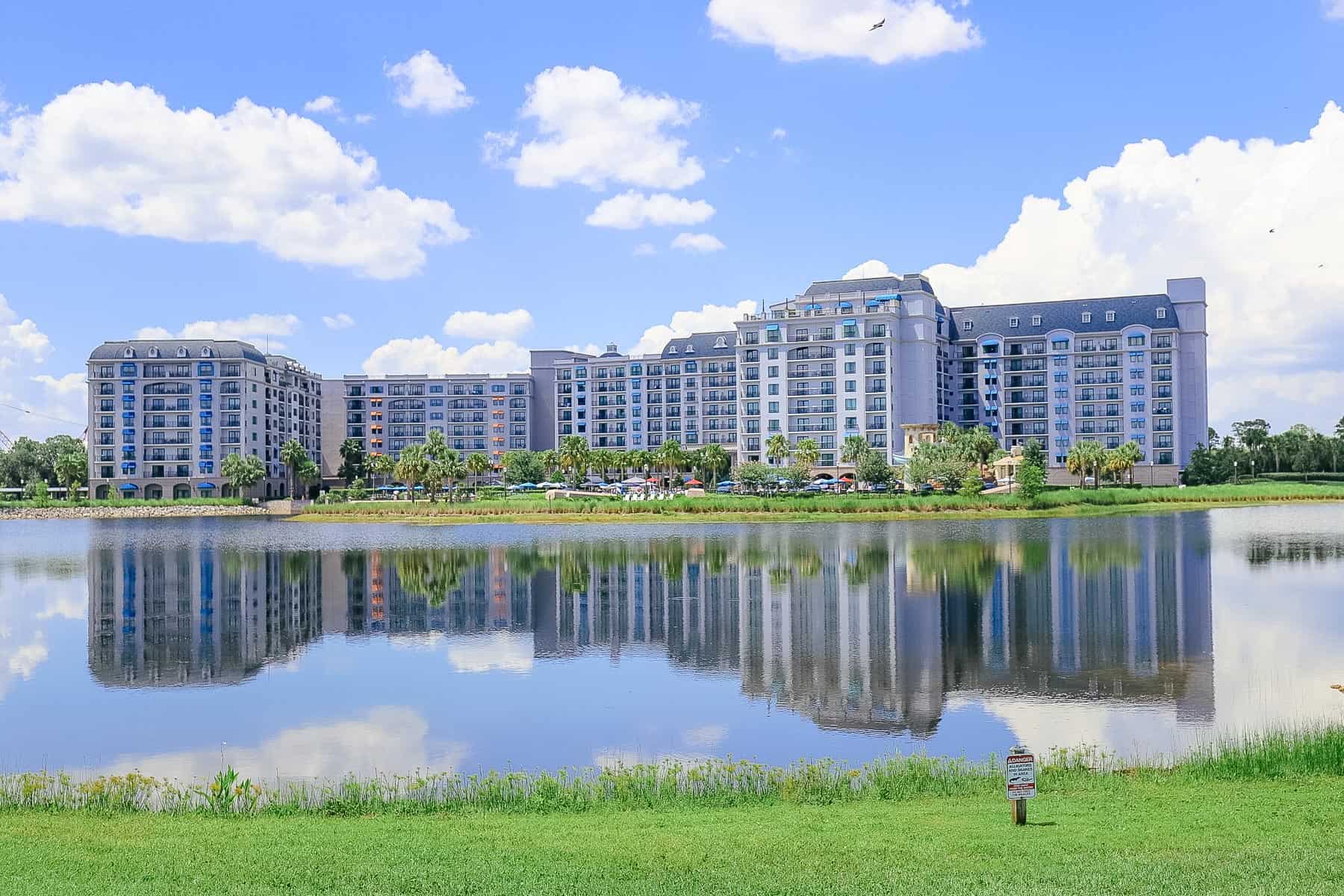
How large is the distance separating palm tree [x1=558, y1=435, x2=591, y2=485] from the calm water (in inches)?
2903

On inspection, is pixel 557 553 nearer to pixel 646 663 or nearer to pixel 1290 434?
pixel 646 663

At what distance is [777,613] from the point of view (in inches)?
1639

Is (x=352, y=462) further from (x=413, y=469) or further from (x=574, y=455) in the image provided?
(x=413, y=469)

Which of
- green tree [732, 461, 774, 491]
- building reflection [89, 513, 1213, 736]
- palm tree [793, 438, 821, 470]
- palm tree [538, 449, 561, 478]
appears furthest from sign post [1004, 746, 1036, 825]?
palm tree [538, 449, 561, 478]

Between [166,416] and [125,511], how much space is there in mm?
20457

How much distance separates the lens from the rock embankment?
141m

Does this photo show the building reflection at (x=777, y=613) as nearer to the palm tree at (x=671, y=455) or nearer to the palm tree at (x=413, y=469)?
the palm tree at (x=413, y=469)

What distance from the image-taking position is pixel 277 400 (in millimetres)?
174125

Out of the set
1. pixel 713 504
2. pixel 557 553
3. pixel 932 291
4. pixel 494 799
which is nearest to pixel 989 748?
pixel 494 799

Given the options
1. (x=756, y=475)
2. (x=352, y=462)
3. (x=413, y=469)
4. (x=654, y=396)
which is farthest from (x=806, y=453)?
(x=352, y=462)

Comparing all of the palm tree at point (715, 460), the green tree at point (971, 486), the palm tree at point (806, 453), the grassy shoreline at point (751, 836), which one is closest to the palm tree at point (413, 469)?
the palm tree at point (715, 460)

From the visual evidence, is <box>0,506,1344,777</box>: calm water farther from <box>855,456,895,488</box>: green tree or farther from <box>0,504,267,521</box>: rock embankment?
<box>0,504,267,521</box>: rock embankment

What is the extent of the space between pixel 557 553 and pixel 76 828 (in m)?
54.3

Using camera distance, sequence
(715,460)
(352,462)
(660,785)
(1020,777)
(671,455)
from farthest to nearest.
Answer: (352,462), (715,460), (671,455), (660,785), (1020,777)
